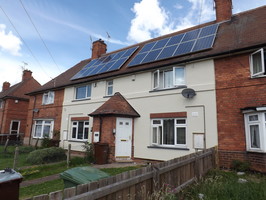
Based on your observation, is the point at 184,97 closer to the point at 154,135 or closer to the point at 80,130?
the point at 154,135

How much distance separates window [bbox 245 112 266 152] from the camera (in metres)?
7.10

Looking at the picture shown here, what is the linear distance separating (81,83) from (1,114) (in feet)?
51.3

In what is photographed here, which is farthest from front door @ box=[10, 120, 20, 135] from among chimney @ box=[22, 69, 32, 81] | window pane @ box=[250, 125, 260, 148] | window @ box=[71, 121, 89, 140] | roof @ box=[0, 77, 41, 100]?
window pane @ box=[250, 125, 260, 148]

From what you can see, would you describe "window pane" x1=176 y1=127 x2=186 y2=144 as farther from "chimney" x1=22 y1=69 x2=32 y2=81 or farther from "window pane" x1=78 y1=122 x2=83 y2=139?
"chimney" x1=22 y1=69 x2=32 y2=81

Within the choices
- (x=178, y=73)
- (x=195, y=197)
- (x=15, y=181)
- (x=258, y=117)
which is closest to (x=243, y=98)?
(x=258, y=117)

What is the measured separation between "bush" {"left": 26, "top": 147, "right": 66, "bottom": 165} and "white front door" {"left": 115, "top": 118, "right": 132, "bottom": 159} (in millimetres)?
3510

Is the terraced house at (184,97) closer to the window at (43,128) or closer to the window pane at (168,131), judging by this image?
the window pane at (168,131)

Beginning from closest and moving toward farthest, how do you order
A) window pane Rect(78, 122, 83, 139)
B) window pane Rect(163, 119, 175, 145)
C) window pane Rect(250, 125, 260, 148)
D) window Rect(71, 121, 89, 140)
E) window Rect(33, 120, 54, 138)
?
window pane Rect(250, 125, 260, 148), window pane Rect(163, 119, 175, 145), window Rect(71, 121, 89, 140), window pane Rect(78, 122, 83, 139), window Rect(33, 120, 54, 138)

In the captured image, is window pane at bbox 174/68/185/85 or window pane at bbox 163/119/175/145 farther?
window pane at bbox 174/68/185/85

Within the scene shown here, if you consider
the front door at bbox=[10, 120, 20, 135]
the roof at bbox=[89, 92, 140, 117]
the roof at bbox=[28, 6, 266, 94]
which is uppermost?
the roof at bbox=[28, 6, 266, 94]

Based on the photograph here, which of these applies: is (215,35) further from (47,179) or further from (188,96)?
(47,179)

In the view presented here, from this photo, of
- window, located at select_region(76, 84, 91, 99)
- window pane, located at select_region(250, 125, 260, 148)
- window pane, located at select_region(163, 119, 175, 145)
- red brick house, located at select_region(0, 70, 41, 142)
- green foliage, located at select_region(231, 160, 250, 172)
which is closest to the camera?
green foliage, located at select_region(231, 160, 250, 172)

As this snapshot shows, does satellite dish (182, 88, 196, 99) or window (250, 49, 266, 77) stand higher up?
window (250, 49, 266, 77)

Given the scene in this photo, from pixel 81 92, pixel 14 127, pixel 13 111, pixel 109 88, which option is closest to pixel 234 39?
pixel 109 88
